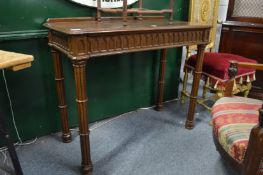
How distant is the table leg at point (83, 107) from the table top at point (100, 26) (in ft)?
0.58

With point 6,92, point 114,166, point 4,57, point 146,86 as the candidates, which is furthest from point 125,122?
point 4,57

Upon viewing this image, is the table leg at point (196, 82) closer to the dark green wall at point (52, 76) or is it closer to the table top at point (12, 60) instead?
the dark green wall at point (52, 76)

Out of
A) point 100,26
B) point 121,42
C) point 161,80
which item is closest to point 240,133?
point 121,42

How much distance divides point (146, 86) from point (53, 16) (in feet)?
3.53

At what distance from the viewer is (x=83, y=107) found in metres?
1.31

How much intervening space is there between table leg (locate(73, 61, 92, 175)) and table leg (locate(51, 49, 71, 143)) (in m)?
0.36

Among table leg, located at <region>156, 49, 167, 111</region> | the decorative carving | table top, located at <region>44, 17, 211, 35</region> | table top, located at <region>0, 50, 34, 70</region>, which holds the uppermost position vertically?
table top, located at <region>44, 17, 211, 35</region>

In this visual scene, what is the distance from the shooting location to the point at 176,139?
1.87 meters

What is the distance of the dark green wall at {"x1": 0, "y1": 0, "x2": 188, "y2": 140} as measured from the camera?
58.4 inches

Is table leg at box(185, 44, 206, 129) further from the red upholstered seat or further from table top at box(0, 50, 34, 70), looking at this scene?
table top at box(0, 50, 34, 70)

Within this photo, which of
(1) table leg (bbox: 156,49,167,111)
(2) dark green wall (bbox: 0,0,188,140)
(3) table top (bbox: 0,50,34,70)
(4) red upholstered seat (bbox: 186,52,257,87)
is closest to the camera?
(3) table top (bbox: 0,50,34,70)

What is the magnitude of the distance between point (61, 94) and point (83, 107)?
387 millimetres

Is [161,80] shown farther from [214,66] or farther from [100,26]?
[100,26]

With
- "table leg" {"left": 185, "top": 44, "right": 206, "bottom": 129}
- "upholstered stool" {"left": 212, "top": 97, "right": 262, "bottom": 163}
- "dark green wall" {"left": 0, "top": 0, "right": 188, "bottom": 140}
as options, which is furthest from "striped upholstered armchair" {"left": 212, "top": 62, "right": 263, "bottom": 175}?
"dark green wall" {"left": 0, "top": 0, "right": 188, "bottom": 140}
